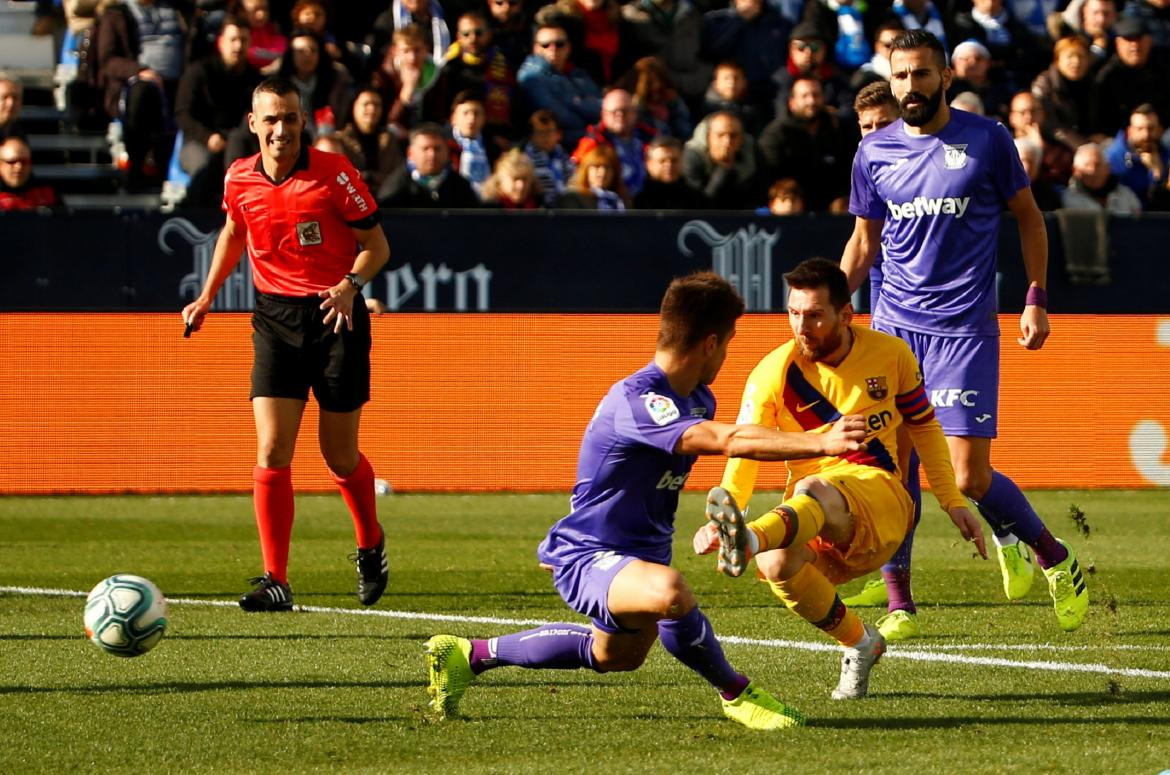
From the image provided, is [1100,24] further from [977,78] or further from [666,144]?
[666,144]

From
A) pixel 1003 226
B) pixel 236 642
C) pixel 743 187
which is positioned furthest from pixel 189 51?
pixel 236 642

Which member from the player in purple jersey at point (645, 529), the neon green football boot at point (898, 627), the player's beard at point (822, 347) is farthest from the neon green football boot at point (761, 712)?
the neon green football boot at point (898, 627)

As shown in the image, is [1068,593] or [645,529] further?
[1068,593]

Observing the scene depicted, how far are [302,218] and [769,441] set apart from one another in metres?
3.78

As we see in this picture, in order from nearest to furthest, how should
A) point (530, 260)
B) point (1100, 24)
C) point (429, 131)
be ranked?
point (530, 260)
point (429, 131)
point (1100, 24)

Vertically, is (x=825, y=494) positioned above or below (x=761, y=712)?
above

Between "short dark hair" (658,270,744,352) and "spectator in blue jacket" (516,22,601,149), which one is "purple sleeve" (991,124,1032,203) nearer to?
"short dark hair" (658,270,744,352)

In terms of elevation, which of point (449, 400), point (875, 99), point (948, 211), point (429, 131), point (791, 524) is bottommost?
point (449, 400)

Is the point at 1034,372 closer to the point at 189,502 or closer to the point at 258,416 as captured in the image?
the point at 189,502

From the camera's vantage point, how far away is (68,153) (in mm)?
18016

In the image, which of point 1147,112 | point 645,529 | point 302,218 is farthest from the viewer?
point 1147,112

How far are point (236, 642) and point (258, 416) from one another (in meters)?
1.30

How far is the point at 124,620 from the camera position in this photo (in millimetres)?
6352

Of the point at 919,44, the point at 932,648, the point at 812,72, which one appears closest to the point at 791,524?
the point at 932,648
